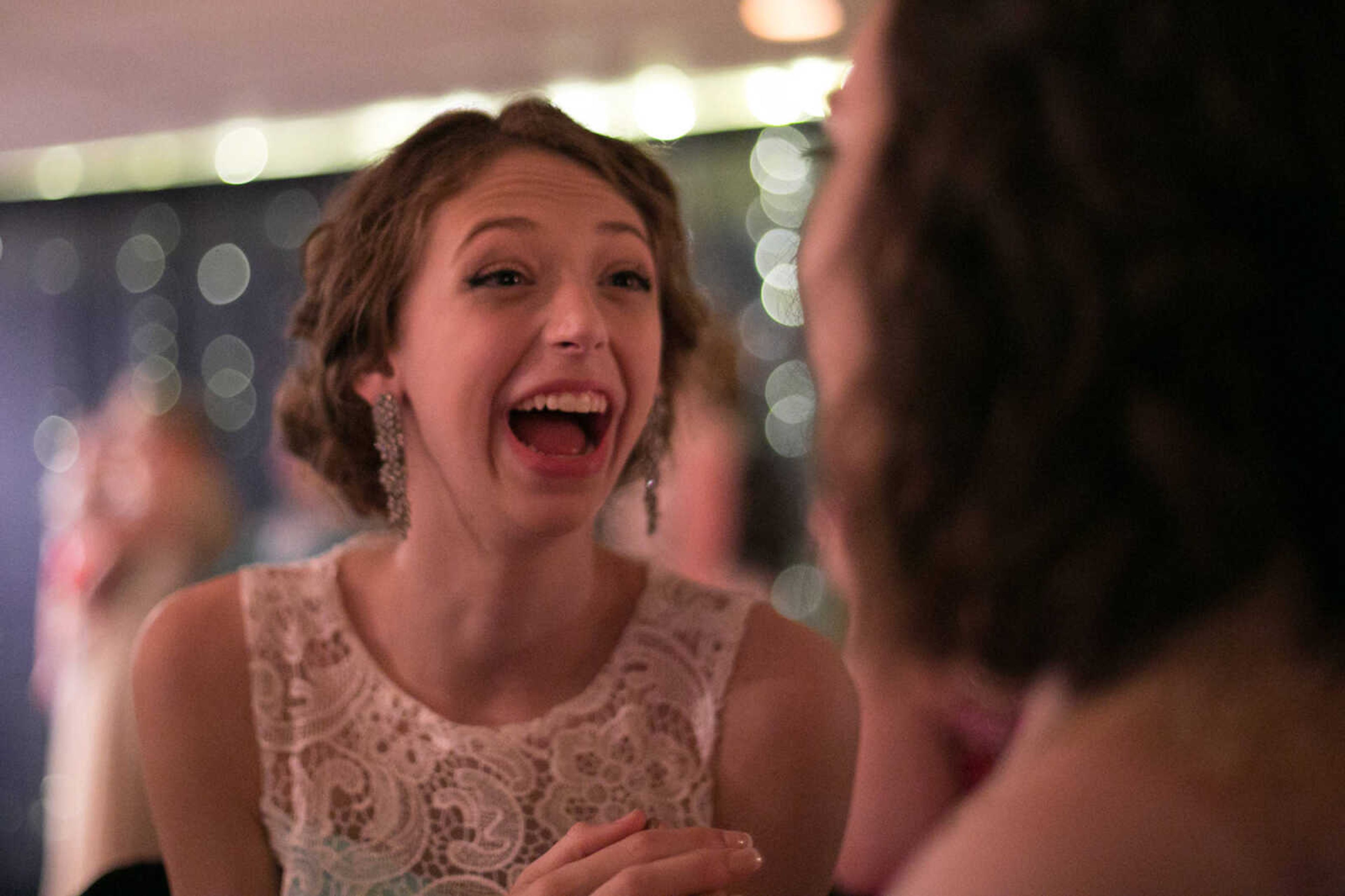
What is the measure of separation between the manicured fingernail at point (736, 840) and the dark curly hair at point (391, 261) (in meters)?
0.51

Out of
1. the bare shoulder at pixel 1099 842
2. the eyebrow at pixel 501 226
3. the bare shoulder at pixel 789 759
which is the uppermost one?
the eyebrow at pixel 501 226

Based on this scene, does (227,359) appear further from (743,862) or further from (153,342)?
(743,862)

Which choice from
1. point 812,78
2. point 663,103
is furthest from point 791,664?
point 663,103

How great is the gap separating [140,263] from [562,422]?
4.32 metres

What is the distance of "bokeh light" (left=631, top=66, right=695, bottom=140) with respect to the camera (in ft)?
12.8

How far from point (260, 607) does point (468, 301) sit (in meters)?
0.43

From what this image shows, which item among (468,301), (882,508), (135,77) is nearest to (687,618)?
(468,301)

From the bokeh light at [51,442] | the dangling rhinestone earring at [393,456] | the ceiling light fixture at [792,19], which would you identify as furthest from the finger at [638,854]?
the bokeh light at [51,442]

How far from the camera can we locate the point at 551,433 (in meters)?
1.14

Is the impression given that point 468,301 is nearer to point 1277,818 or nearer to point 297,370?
point 297,370

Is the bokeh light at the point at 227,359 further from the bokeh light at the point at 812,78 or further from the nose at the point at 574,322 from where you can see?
Result: the nose at the point at 574,322

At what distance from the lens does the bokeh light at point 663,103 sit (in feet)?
12.8

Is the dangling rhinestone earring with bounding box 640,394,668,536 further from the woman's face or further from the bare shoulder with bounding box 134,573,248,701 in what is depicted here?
the bare shoulder with bounding box 134,573,248,701

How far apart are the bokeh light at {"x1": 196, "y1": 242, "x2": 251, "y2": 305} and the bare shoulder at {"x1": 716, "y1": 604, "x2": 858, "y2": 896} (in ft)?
13.4
